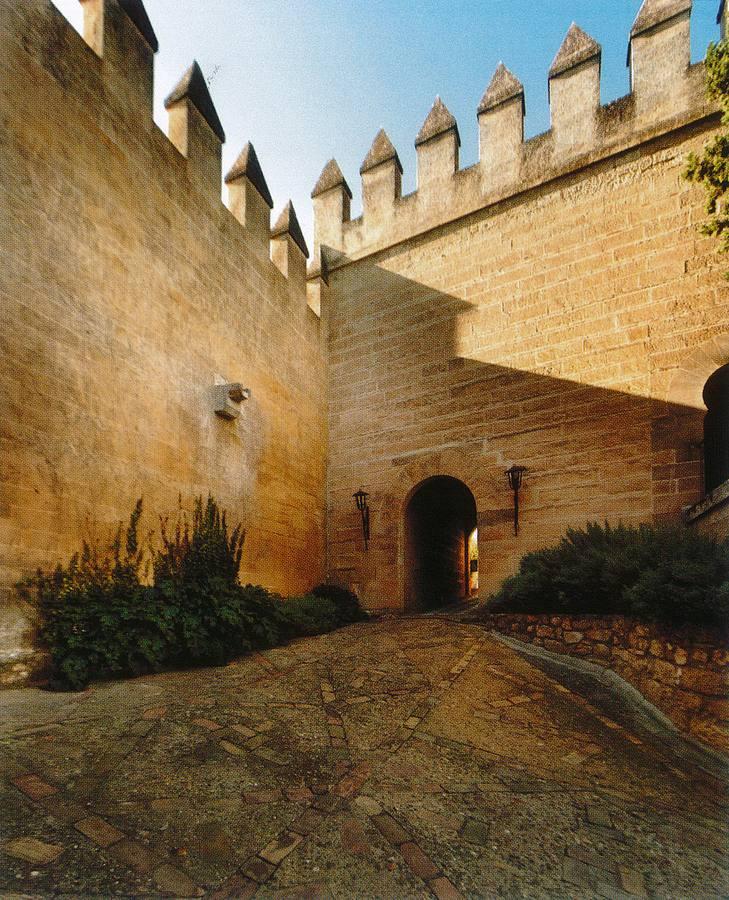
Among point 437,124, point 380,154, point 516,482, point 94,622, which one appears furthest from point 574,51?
point 94,622

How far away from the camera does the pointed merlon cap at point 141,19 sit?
650cm

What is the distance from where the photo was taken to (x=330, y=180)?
35.2ft

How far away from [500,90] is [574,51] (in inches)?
45.9

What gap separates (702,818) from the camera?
298 cm

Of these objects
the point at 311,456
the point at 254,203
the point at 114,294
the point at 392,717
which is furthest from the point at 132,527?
the point at 254,203

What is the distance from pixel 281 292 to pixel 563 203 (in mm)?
4716

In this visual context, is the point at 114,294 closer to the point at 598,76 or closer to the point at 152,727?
the point at 152,727

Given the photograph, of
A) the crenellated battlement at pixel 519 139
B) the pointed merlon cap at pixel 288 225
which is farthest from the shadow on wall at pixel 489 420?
the pointed merlon cap at pixel 288 225

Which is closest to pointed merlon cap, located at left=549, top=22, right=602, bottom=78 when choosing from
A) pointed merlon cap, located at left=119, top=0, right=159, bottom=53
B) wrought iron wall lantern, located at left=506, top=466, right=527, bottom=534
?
pointed merlon cap, located at left=119, top=0, right=159, bottom=53

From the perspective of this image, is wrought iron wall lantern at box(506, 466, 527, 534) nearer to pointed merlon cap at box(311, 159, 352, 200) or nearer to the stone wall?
the stone wall

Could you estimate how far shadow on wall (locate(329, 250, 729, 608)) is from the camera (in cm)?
729

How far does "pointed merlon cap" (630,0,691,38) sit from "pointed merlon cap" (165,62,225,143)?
6234 mm

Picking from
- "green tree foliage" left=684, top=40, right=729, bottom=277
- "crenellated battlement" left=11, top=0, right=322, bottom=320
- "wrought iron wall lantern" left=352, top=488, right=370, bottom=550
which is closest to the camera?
"green tree foliage" left=684, top=40, right=729, bottom=277

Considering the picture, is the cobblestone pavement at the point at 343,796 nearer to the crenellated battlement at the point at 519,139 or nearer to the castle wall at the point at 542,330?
the castle wall at the point at 542,330
